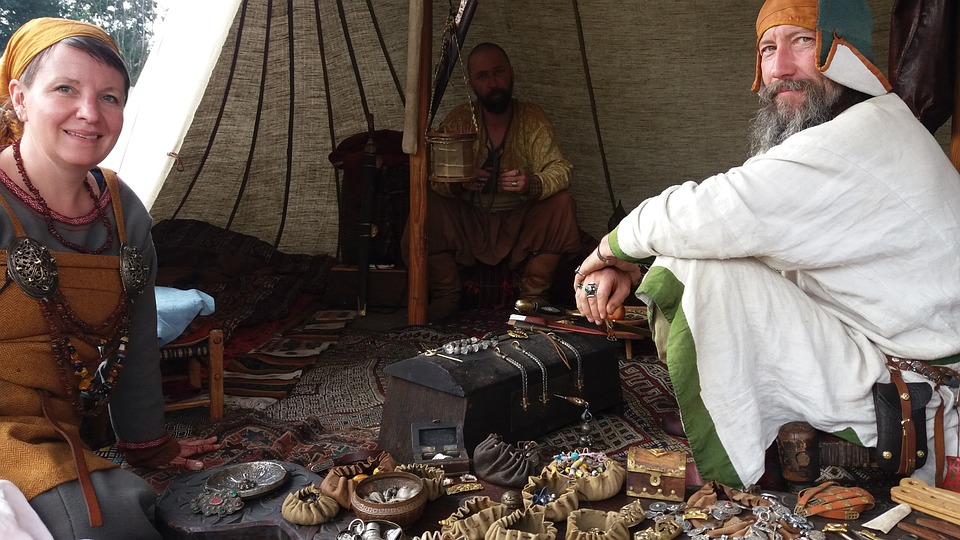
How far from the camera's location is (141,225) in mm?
2086

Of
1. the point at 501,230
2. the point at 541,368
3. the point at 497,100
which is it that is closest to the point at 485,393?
the point at 541,368

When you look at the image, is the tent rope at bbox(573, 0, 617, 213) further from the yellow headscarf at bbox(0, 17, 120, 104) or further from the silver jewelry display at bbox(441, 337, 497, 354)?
the yellow headscarf at bbox(0, 17, 120, 104)

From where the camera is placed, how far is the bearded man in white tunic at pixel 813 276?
189cm

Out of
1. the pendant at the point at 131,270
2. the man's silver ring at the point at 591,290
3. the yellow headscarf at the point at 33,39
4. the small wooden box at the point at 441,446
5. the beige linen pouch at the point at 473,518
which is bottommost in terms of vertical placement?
the beige linen pouch at the point at 473,518

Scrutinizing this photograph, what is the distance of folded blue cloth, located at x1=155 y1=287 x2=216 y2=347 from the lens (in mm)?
2768

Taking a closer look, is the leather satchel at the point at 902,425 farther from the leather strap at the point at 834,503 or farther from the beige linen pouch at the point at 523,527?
the beige linen pouch at the point at 523,527

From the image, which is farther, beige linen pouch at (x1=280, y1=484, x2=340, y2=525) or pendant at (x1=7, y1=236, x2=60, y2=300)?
pendant at (x1=7, y1=236, x2=60, y2=300)

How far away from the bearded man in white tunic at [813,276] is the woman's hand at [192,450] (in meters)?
1.38

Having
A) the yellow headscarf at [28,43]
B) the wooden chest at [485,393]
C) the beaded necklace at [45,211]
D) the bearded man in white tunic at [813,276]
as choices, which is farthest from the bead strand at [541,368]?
the yellow headscarf at [28,43]

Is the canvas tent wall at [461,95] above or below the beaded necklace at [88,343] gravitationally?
above

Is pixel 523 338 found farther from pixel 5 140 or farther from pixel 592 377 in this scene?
pixel 5 140

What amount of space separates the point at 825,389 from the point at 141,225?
1779 mm

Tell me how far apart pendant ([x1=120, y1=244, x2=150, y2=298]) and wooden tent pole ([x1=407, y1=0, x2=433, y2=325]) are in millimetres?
2169

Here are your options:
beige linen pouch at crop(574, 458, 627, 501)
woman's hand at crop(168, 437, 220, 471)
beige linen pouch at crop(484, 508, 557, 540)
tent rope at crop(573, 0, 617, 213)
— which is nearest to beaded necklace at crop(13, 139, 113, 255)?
woman's hand at crop(168, 437, 220, 471)
